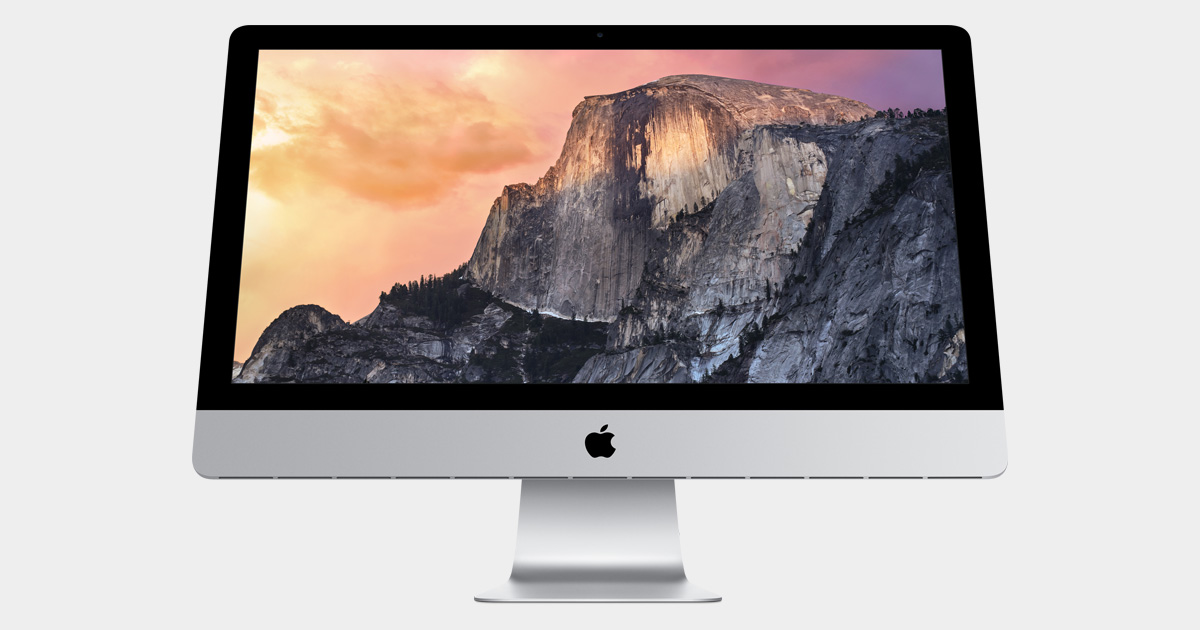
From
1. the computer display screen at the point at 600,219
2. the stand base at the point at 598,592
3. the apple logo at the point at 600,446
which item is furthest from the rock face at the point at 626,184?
the stand base at the point at 598,592

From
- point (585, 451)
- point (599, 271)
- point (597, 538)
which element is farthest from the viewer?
point (597, 538)

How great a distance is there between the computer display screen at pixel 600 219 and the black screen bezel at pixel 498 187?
39 millimetres

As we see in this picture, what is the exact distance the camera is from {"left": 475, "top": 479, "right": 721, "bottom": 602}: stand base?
2.98 m

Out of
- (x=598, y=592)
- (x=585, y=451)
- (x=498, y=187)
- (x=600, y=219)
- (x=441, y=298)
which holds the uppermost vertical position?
(x=498, y=187)

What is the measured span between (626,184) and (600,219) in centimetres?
16

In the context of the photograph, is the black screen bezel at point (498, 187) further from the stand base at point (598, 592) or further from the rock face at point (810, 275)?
the stand base at point (598, 592)

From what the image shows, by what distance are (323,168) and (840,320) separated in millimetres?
1934

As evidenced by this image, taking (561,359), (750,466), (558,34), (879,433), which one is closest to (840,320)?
(879,433)

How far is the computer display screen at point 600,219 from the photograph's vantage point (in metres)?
2.88

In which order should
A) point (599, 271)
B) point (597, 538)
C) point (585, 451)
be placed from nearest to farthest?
point (585, 451)
point (599, 271)
point (597, 538)

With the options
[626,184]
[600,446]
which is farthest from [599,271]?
[600,446]

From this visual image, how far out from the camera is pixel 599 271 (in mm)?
2941

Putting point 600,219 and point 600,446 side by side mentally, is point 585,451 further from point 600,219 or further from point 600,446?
point 600,219

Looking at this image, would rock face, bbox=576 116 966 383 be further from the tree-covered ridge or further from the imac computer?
the tree-covered ridge
